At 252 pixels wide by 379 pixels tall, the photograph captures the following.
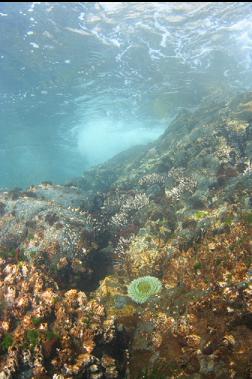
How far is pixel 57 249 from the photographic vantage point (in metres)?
9.66

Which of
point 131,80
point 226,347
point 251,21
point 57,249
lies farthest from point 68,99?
point 226,347

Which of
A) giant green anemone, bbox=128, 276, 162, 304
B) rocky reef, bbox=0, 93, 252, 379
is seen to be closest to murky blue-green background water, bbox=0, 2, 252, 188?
rocky reef, bbox=0, 93, 252, 379

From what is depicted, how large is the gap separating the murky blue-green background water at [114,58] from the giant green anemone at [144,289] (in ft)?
51.9

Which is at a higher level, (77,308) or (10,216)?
(77,308)

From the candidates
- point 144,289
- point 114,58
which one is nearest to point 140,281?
point 144,289

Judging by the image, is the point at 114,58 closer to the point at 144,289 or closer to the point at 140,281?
the point at 140,281

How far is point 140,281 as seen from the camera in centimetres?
693

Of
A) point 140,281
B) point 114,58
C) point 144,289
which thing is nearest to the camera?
point 144,289

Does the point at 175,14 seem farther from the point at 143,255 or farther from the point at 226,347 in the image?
the point at 226,347

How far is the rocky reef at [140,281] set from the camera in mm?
4750

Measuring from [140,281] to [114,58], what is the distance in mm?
20702

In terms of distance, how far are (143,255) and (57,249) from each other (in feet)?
9.16

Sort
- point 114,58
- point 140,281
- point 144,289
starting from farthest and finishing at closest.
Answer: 1. point 114,58
2. point 140,281
3. point 144,289

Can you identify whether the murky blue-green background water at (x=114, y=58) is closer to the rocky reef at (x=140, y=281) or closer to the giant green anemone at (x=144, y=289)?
the rocky reef at (x=140, y=281)
